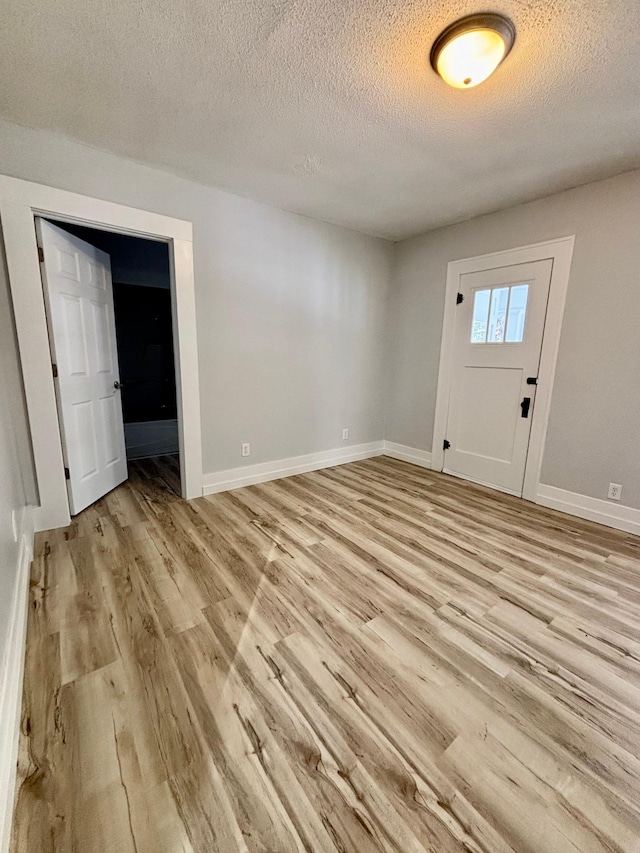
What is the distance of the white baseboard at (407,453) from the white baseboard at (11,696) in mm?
3483

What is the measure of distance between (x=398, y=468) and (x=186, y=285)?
275 centimetres

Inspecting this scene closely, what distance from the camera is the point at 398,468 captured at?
3.84m

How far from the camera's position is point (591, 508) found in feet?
8.73

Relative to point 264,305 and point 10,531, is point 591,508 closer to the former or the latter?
point 264,305

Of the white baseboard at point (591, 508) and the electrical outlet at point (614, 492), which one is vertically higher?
the electrical outlet at point (614, 492)

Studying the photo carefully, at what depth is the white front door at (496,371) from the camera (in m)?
2.93

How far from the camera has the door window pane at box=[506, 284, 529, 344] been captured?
2.95m

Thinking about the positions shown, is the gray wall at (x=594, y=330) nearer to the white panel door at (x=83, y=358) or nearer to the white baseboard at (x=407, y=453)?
the white baseboard at (x=407, y=453)

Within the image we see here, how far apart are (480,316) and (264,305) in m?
2.06

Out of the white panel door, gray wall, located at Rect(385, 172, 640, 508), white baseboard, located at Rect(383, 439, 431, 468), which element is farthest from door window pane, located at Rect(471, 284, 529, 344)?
the white panel door

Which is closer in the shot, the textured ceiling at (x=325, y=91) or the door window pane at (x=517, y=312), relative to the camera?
the textured ceiling at (x=325, y=91)

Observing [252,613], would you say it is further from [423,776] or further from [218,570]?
[423,776]

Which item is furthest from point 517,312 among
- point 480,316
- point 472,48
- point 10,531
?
point 10,531

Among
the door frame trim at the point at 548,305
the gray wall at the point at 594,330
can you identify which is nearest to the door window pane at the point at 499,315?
the door frame trim at the point at 548,305
